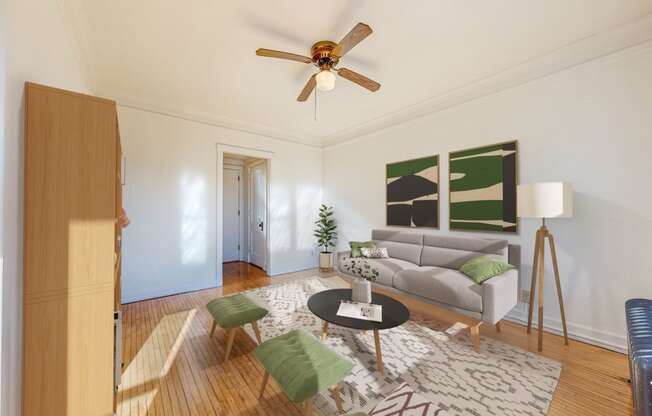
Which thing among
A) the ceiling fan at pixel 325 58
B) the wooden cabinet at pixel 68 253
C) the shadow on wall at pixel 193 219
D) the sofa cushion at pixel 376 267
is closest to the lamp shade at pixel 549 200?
the sofa cushion at pixel 376 267

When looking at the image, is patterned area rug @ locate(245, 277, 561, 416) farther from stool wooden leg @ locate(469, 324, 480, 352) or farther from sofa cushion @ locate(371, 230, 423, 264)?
sofa cushion @ locate(371, 230, 423, 264)

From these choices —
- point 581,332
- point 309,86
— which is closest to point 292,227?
point 309,86

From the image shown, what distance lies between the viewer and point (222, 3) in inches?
72.2

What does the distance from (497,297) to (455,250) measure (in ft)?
3.29

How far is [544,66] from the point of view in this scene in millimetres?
2510

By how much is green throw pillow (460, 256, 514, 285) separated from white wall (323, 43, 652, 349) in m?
0.51

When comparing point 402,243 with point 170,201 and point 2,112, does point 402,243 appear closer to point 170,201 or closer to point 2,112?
point 170,201

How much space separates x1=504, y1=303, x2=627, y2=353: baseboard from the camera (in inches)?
87.3

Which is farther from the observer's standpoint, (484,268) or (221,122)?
(221,122)

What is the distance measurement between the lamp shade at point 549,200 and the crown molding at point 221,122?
155 inches

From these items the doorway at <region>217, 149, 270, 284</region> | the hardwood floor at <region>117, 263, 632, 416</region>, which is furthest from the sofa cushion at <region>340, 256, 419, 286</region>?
the doorway at <region>217, 149, 270, 284</region>

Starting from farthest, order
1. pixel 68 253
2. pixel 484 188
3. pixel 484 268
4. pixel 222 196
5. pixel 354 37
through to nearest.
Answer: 1. pixel 222 196
2. pixel 484 188
3. pixel 484 268
4. pixel 354 37
5. pixel 68 253

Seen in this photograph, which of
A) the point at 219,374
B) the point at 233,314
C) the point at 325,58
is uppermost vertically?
the point at 325,58

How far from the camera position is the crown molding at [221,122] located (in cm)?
337
